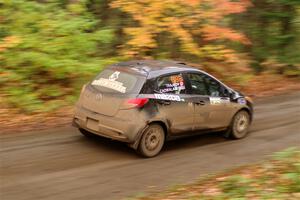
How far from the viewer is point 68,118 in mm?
12000

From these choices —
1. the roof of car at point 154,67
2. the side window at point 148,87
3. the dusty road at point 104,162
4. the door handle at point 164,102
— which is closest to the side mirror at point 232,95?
the dusty road at point 104,162

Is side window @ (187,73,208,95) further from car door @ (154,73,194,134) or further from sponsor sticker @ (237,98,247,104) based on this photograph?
sponsor sticker @ (237,98,247,104)

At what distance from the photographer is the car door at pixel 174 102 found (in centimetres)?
958

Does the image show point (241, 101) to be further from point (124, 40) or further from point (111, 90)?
point (124, 40)

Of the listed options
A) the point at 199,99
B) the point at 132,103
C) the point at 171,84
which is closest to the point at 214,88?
the point at 199,99

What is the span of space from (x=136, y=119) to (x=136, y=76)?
2.79 ft

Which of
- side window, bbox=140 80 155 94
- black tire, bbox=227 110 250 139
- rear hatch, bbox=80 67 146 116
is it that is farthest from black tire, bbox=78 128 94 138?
black tire, bbox=227 110 250 139

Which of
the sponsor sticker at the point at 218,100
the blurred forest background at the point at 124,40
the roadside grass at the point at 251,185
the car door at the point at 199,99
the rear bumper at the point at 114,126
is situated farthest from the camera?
the blurred forest background at the point at 124,40

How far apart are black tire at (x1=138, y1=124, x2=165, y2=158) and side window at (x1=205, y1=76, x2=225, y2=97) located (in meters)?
1.57

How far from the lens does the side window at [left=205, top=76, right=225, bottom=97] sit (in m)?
10.6

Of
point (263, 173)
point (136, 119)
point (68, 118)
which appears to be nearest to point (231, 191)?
point (263, 173)

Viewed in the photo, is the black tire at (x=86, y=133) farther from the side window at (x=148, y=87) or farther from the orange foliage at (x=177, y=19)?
the orange foliage at (x=177, y=19)

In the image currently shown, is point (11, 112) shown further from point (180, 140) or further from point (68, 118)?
point (180, 140)

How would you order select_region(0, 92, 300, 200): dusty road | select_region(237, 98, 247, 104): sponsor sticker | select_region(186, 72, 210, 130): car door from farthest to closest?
select_region(237, 98, 247, 104): sponsor sticker → select_region(186, 72, 210, 130): car door → select_region(0, 92, 300, 200): dusty road
